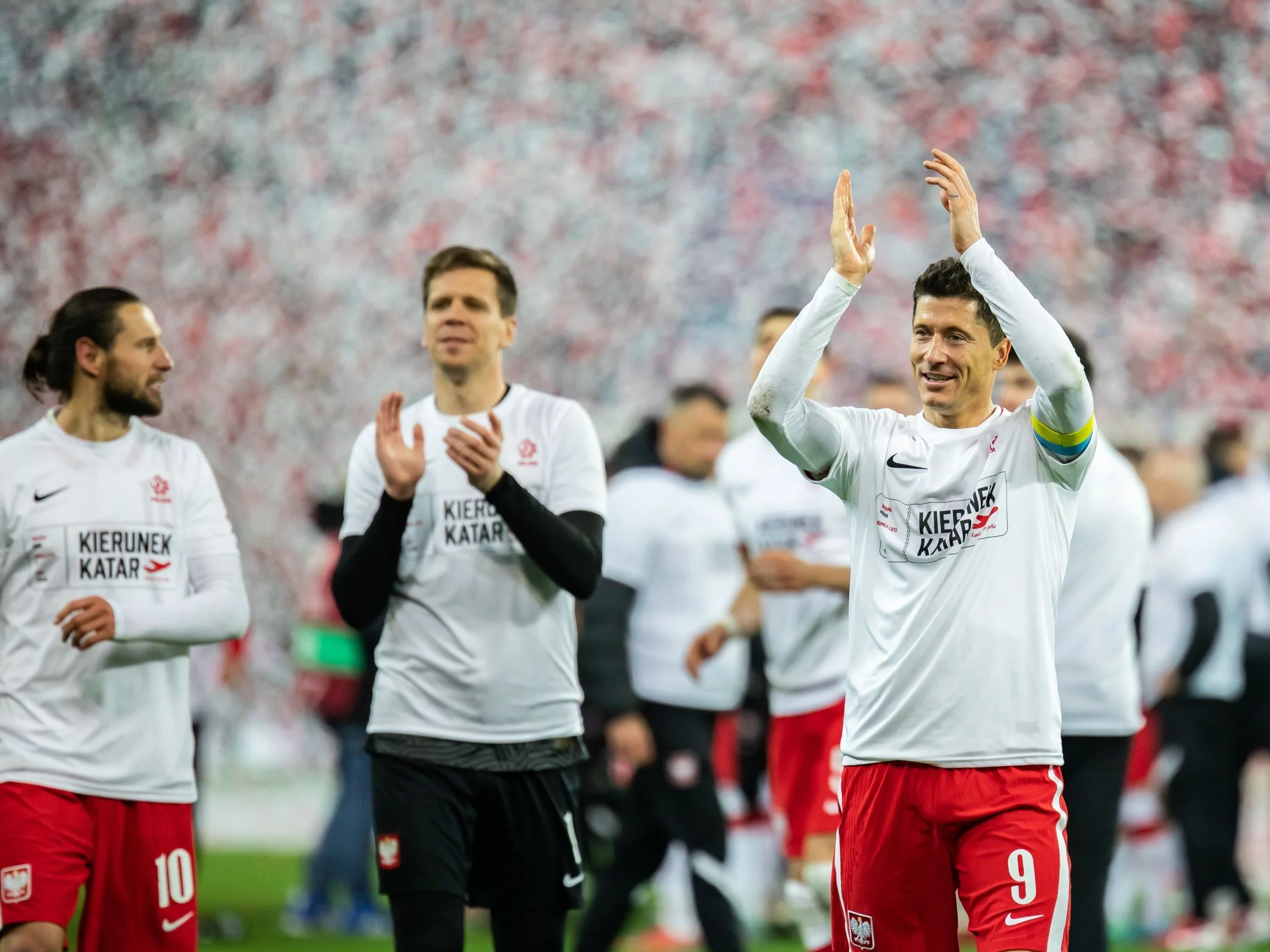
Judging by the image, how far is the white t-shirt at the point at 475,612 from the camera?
429 centimetres

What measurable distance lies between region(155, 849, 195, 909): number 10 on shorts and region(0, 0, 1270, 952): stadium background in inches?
430

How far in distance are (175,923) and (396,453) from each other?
1.32 metres

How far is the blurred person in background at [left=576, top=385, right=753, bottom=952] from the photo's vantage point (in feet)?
18.9

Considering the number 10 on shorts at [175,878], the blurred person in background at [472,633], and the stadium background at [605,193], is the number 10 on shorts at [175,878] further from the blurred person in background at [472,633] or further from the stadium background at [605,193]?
the stadium background at [605,193]

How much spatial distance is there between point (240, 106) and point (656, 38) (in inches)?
149

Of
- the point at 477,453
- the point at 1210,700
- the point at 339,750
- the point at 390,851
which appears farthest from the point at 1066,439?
the point at 339,750

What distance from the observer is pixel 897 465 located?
12.2 feet

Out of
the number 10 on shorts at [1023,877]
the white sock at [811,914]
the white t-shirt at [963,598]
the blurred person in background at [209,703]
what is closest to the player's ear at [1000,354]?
the white t-shirt at [963,598]

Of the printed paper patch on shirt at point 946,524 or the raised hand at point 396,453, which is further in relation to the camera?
the raised hand at point 396,453

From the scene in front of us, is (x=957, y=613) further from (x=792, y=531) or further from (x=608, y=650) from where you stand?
(x=608, y=650)

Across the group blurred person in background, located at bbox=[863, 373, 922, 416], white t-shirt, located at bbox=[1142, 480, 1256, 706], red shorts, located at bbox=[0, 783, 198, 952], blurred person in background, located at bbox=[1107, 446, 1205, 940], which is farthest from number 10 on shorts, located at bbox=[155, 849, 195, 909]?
white t-shirt, located at bbox=[1142, 480, 1256, 706]

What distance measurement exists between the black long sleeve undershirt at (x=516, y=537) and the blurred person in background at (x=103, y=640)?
370mm

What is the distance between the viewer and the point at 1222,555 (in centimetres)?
786

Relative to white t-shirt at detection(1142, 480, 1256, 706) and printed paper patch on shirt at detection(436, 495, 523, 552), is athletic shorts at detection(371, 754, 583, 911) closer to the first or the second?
printed paper patch on shirt at detection(436, 495, 523, 552)
